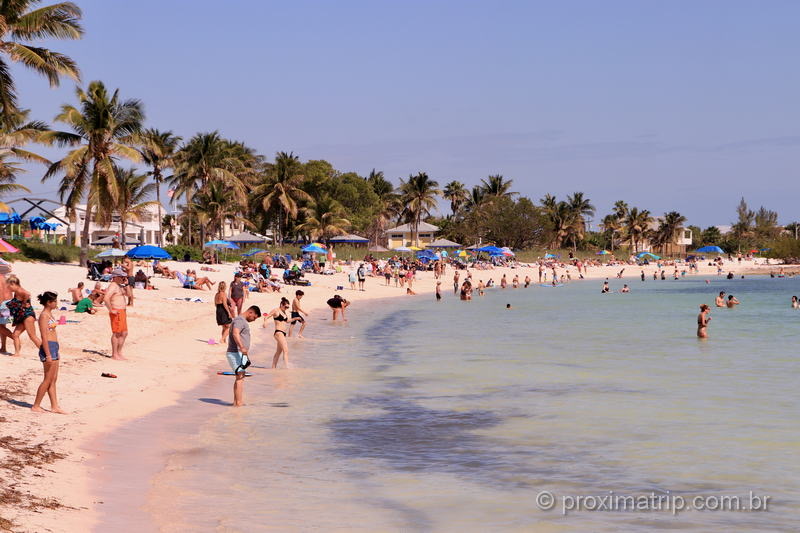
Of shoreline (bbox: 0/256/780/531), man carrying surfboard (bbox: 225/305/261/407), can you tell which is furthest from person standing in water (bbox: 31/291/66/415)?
man carrying surfboard (bbox: 225/305/261/407)

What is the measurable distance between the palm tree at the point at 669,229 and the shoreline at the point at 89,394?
352ft

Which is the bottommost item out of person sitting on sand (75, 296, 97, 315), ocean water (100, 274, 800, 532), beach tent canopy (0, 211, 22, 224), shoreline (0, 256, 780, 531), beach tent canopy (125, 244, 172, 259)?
ocean water (100, 274, 800, 532)

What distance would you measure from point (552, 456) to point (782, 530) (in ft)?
10.8

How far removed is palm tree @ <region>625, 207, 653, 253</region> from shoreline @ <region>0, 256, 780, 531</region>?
102 meters

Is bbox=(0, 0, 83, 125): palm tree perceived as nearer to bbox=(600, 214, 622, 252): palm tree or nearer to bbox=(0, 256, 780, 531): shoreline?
bbox=(0, 256, 780, 531): shoreline

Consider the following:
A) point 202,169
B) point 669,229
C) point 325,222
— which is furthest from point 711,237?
point 202,169

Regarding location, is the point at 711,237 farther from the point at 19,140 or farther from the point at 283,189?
the point at 19,140

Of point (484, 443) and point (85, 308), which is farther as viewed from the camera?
point (85, 308)

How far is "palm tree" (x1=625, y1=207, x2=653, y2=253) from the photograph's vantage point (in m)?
122

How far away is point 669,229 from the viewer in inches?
4936

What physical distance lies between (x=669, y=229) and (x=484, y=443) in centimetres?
12153

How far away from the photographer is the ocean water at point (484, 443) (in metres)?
8.16

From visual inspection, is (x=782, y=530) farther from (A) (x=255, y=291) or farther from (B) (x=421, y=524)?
(A) (x=255, y=291)

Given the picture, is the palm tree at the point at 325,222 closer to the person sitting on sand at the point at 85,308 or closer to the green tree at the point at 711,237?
the person sitting on sand at the point at 85,308
